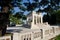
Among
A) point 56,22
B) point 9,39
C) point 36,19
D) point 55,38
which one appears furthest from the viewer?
point 56,22

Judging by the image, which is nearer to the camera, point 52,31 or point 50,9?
point 50,9

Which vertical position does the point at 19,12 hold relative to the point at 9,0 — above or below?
below

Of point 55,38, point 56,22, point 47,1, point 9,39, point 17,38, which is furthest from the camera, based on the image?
point 56,22

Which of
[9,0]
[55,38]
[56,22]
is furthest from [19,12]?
[56,22]

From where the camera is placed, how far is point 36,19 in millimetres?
28406

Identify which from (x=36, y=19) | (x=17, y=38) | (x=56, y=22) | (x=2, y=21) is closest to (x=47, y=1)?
(x=2, y=21)

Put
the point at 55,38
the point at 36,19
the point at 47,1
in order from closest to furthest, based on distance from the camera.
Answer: the point at 47,1, the point at 55,38, the point at 36,19

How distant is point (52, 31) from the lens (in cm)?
1285

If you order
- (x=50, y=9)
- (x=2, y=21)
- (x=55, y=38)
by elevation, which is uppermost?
(x=50, y=9)

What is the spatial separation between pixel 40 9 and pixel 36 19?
19.3m

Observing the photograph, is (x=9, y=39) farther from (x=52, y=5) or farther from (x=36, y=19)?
(x=36, y=19)

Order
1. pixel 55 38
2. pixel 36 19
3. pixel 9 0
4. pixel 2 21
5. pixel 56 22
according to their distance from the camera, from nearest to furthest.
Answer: pixel 2 21 < pixel 9 0 < pixel 55 38 < pixel 36 19 < pixel 56 22

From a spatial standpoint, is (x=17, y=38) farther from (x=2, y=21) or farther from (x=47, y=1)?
(x=47, y=1)

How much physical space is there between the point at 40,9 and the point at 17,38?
3.55 m
